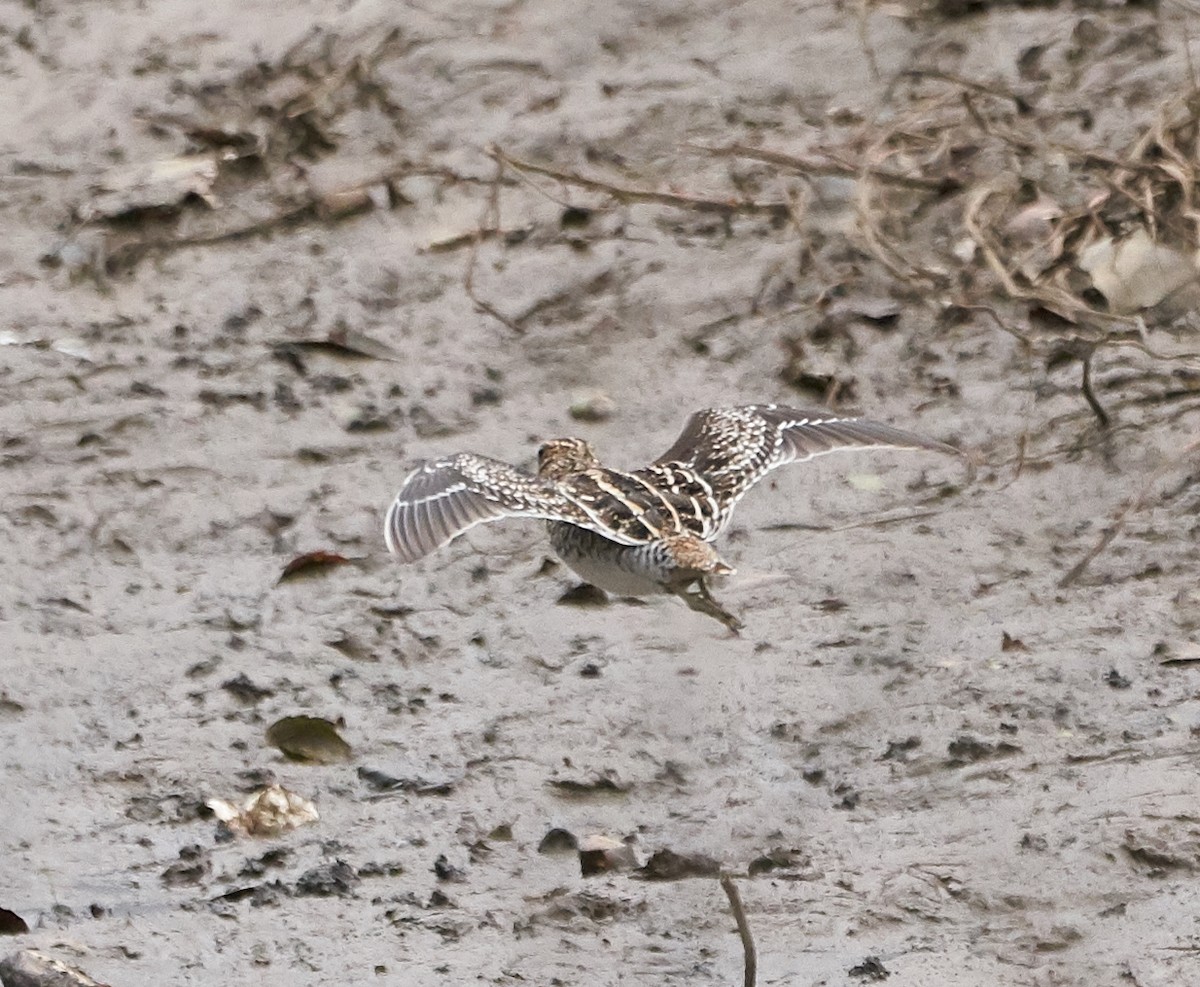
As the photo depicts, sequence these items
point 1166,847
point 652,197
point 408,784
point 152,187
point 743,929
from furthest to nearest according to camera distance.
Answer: point 152,187, point 652,197, point 408,784, point 1166,847, point 743,929

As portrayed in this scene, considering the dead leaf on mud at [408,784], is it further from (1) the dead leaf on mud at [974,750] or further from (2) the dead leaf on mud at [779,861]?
(1) the dead leaf on mud at [974,750]

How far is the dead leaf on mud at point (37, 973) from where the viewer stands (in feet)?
17.1

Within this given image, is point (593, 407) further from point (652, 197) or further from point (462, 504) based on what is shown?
point (462, 504)

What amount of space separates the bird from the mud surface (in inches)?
11.9

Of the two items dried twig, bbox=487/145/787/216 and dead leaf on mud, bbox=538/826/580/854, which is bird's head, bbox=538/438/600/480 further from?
dried twig, bbox=487/145/787/216

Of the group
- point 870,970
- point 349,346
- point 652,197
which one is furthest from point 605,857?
point 652,197

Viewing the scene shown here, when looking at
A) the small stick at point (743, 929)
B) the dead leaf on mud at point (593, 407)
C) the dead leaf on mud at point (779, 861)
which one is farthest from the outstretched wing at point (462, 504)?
the small stick at point (743, 929)

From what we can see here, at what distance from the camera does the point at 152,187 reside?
925 cm

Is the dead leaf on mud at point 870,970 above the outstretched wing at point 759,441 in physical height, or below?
below

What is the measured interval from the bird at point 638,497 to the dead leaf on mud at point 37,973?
1338 mm

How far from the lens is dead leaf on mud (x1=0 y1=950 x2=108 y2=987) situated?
17.1ft

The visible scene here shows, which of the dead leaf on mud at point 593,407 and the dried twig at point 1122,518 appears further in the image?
the dead leaf on mud at point 593,407

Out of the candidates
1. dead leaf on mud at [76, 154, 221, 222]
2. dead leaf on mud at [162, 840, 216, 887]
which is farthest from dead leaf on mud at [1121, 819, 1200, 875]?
dead leaf on mud at [76, 154, 221, 222]

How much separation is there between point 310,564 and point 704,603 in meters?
1.38
